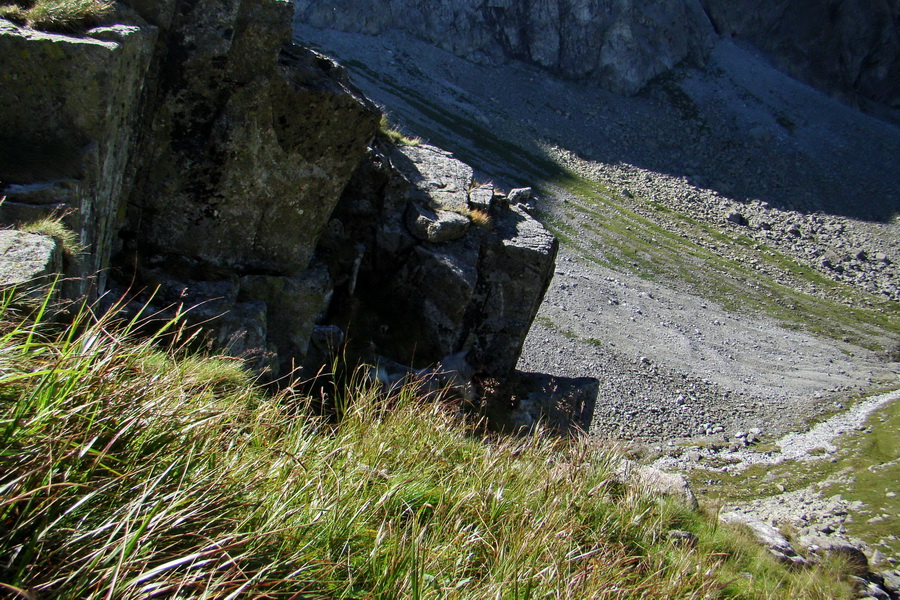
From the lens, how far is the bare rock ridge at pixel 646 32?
8162 cm

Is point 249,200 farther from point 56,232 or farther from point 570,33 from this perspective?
point 570,33

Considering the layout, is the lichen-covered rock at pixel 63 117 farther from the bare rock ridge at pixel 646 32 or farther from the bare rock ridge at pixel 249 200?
the bare rock ridge at pixel 646 32

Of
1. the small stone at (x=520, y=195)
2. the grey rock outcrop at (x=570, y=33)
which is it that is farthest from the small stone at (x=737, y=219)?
the grey rock outcrop at (x=570, y=33)

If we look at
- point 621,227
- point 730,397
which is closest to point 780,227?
point 621,227

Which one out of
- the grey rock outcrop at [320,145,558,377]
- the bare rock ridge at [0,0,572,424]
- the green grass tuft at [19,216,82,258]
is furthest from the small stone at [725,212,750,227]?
the green grass tuft at [19,216,82,258]

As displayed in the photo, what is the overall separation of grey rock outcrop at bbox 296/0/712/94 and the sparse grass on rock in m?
84.4

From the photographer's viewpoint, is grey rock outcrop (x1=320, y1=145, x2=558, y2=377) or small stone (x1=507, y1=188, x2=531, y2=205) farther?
small stone (x1=507, y1=188, x2=531, y2=205)

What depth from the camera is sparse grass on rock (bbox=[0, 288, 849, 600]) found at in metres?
2.45

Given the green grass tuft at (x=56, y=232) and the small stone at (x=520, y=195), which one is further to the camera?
the small stone at (x=520, y=195)

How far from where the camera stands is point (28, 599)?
2105mm

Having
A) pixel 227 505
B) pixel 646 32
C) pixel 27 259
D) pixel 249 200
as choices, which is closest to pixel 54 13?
pixel 249 200

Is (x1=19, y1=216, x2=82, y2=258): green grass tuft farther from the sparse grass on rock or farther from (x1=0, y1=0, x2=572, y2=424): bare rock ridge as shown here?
the sparse grass on rock

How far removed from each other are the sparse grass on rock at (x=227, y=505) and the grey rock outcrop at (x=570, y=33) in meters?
84.4

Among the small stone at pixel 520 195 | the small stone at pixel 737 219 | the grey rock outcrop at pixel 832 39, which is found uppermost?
the grey rock outcrop at pixel 832 39
